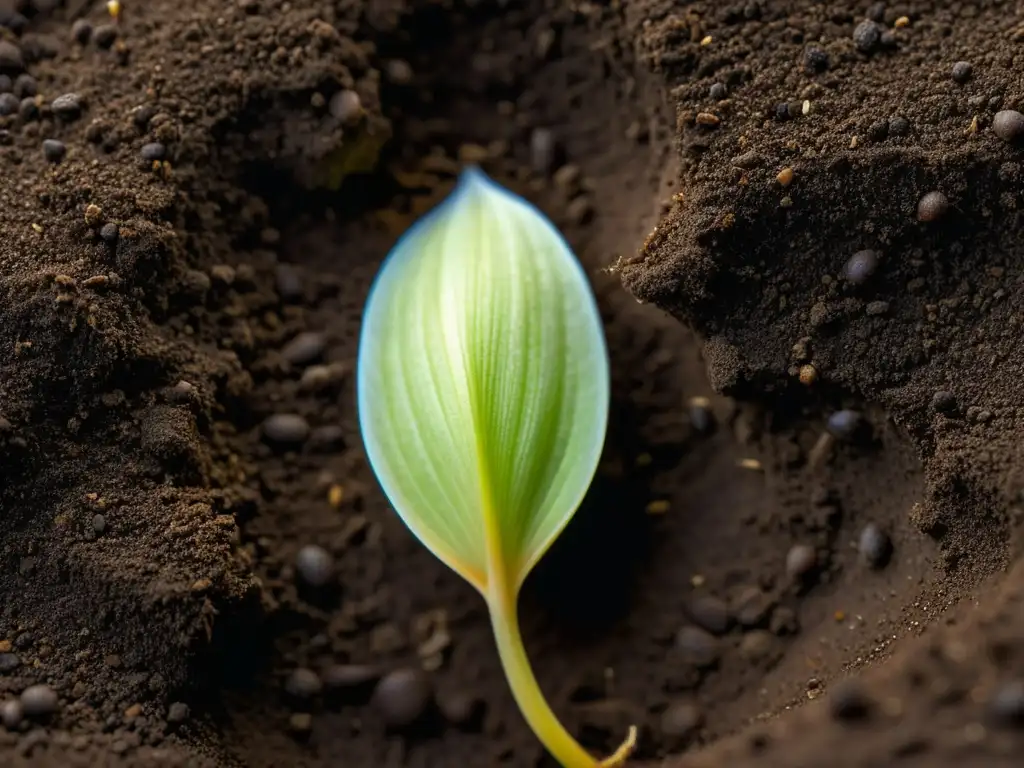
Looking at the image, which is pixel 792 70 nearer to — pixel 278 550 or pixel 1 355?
pixel 278 550

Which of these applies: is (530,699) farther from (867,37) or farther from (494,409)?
(867,37)

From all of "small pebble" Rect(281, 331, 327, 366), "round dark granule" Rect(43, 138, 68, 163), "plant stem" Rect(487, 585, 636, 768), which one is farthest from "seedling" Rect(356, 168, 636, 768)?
"round dark granule" Rect(43, 138, 68, 163)

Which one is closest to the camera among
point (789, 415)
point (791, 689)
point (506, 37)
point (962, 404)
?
point (962, 404)

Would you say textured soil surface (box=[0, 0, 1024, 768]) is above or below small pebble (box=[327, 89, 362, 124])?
below

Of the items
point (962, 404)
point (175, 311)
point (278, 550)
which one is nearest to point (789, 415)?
point (962, 404)

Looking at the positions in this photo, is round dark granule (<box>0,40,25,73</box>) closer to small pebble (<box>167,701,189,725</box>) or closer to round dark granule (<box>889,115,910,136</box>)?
small pebble (<box>167,701,189,725</box>)

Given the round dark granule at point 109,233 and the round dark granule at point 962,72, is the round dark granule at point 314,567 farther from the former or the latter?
the round dark granule at point 962,72

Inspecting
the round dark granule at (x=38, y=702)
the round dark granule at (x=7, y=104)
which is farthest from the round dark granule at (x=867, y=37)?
the round dark granule at (x=38, y=702)
